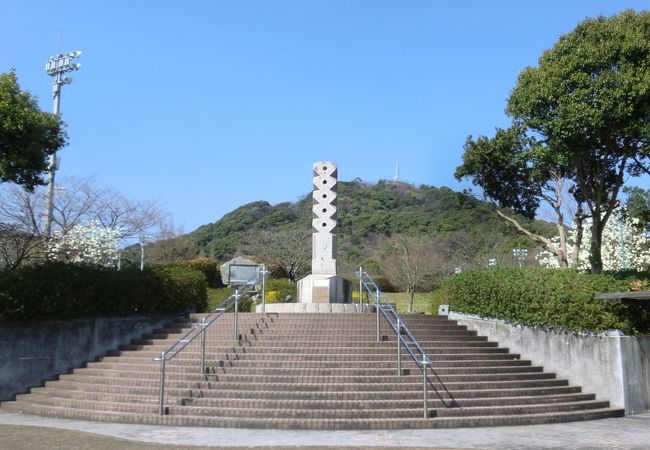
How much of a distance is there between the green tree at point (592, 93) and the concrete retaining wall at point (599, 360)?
12.9 ft

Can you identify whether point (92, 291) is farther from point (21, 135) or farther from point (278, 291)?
point (278, 291)

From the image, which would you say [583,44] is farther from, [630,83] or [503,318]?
[503,318]

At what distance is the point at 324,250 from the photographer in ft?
52.7

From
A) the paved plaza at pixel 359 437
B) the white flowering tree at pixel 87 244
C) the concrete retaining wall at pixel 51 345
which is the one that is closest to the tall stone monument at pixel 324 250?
the concrete retaining wall at pixel 51 345

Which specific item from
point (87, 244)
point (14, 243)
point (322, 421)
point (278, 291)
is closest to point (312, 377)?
point (322, 421)

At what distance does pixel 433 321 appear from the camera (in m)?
13.9

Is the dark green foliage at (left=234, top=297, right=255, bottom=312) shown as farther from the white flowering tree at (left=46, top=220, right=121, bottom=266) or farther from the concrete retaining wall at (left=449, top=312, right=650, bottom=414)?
the concrete retaining wall at (left=449, top=312, right=650, bottom=414)

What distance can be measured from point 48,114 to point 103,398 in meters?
6.35

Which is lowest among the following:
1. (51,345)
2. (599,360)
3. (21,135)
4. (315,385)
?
(315,385)

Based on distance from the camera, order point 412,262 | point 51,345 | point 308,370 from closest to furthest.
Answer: point 308,370 → point 51,345 → point 412,262

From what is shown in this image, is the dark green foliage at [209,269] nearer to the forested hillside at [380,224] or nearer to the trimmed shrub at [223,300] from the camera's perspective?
the trimmed shrub at [223,300]

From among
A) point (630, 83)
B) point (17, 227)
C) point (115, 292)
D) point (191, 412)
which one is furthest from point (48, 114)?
point (17, 227)

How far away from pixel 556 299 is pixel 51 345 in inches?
433

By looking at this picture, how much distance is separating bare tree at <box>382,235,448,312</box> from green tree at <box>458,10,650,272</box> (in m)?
18.4
